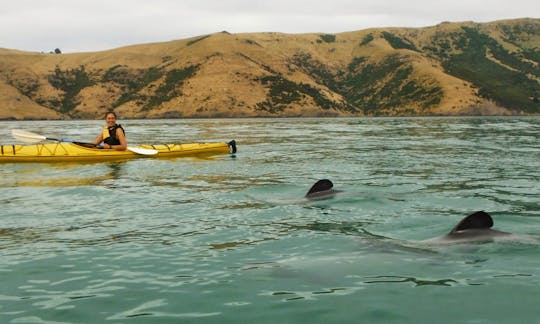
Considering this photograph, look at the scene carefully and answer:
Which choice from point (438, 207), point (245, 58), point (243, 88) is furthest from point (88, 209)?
point (245, 58)

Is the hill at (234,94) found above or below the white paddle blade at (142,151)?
above

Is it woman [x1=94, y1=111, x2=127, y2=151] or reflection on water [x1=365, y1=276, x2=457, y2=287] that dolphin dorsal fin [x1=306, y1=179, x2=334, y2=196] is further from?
woman [x1=94, y1=111, x2=127, y2=151]

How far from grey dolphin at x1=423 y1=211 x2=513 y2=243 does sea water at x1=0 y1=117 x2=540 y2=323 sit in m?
0.18

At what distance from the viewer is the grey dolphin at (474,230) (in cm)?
876

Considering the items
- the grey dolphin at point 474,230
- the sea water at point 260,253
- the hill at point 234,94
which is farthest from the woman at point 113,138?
the hill at point 234,94

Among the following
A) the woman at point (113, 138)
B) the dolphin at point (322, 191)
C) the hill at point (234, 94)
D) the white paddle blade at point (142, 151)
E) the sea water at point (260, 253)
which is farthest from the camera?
the hill at point (234, 94)

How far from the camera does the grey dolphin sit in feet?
28.7

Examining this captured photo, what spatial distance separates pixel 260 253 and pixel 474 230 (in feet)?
11.6

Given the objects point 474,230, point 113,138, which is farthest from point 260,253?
point 113,138

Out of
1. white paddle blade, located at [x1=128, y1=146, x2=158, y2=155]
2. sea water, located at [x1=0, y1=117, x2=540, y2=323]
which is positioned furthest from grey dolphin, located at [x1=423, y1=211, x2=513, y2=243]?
white paddle blade, located at [x1=128, y1=146, x2=158, y2=155]

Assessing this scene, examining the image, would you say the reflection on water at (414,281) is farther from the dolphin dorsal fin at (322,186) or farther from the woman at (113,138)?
the woman at (113,138)

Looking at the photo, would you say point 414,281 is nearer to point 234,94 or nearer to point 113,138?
point 113,138

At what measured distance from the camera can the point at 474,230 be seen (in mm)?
8859

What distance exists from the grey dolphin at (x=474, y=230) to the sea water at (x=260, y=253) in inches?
7.0
